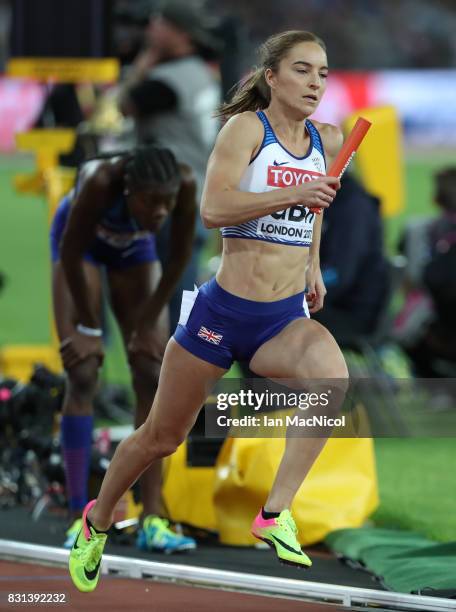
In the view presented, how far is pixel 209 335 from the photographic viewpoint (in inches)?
204

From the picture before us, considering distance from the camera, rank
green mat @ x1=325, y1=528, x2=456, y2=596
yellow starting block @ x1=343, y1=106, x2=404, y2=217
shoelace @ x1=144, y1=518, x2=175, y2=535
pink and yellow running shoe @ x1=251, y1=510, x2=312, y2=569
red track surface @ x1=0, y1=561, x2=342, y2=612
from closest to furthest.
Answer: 1. pink and yellow running shoe @ x1=251, y1=510, x2=312, y2=569
2. red track surface @ x1=0, y1=561, x2=342, y2=612
3. green mat @ x1=325, y1=528, x2=456, y2=596
4. shoelace @ x1=144, y1=518, x2=175, y2=535
5. yellow starting block @ x1=343, y1=106, x2=404, y2=217

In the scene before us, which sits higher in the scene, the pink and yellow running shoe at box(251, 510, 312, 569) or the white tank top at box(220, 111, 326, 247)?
the white tank top at box(220, 111, 326, 247)

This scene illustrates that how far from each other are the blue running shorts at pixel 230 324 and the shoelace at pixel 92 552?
84 centimetres

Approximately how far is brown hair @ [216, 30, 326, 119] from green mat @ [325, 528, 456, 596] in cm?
189

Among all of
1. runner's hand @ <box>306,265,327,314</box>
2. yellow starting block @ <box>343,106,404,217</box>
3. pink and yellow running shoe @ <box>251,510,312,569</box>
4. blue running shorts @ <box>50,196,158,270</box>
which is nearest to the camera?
pink and yellow running shoe @ <box>251,510,312,569</box>

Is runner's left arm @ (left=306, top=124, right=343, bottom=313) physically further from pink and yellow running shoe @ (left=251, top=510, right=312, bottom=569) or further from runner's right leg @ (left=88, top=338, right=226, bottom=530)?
pink and yellow running shoe @ (left=251, top=510, right=312, bottom=569)

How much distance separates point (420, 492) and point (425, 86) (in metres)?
26.8

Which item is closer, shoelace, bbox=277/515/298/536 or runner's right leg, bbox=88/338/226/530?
shoelace, bbox=277/515/298/536

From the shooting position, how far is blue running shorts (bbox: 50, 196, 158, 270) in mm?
7000

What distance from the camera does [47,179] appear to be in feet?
30.6

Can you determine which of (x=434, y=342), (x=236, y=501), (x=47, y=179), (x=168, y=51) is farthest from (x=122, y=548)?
(x=434, y=342)

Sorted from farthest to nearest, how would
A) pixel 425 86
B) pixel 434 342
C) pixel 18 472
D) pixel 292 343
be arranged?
pixel 425 86 < pixel 434 342 < pixel 18 472 < pixel 292 343

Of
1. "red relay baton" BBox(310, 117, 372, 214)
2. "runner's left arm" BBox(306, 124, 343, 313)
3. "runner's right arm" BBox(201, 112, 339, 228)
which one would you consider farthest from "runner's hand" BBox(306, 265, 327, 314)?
"runner's right arm" BBox(201, 112, 339, 228)

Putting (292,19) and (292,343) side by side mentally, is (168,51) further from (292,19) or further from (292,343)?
(292,19)
